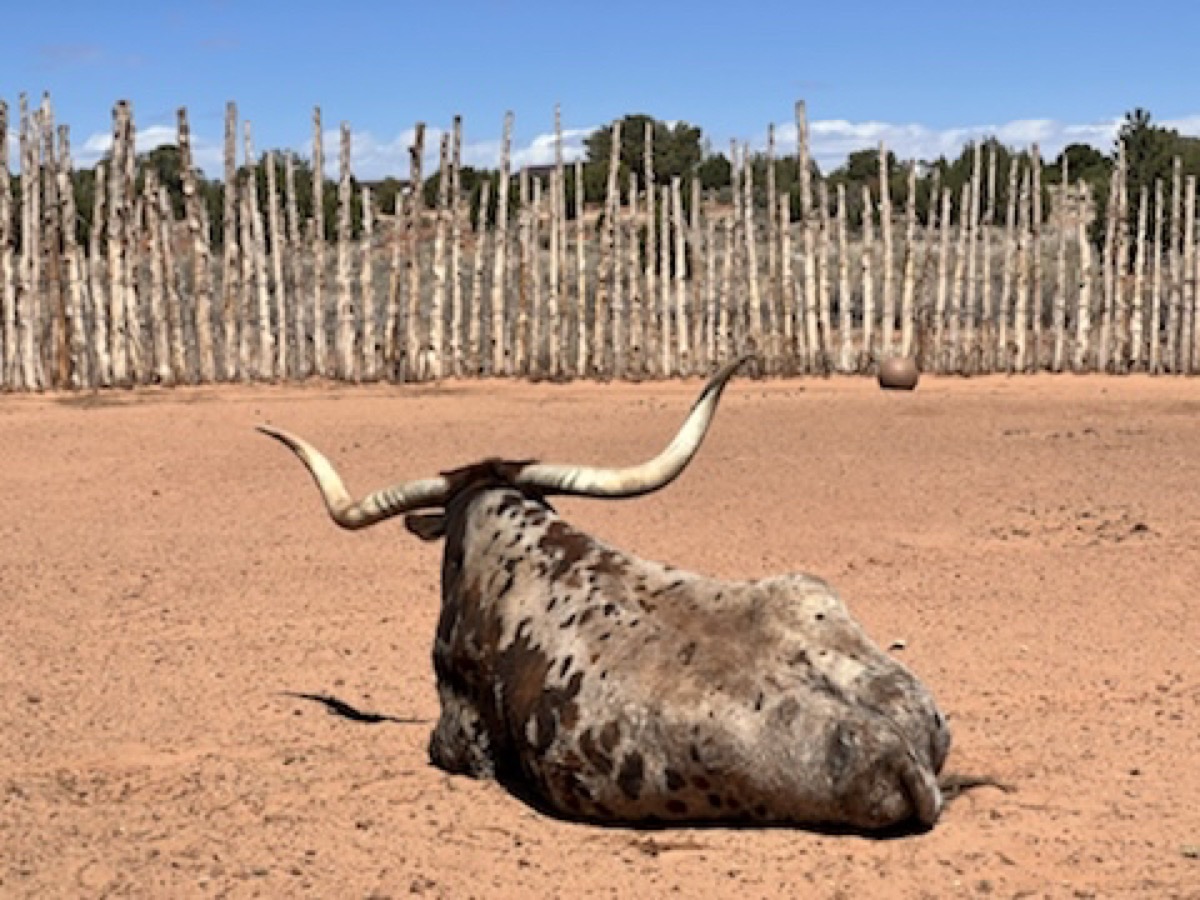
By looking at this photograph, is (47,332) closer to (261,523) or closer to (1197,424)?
(261,523)

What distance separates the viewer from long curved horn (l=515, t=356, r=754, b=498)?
5.11 meters

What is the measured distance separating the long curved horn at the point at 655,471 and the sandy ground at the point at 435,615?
1027mm

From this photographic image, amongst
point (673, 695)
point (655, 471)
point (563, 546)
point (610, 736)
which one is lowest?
point (610, 736)

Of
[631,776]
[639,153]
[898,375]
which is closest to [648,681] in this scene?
[631,776]

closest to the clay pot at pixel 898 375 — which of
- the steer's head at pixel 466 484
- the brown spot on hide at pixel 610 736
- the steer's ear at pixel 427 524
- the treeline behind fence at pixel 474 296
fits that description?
the treeline behind fence at pixel 474 296

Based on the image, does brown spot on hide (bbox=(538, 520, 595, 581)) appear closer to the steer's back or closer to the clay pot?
the steer's back

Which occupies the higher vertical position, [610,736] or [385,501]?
[385,501]

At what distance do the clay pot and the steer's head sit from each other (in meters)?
13.7

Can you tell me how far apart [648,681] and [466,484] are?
1303mm

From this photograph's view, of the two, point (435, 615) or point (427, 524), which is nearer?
point (427, 524)

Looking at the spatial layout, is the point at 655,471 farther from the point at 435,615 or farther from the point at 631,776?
the point at 435,615

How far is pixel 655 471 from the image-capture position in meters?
5.12

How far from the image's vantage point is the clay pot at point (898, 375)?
1911cm

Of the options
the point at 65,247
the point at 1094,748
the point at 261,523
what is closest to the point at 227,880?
the point at 1094,748
